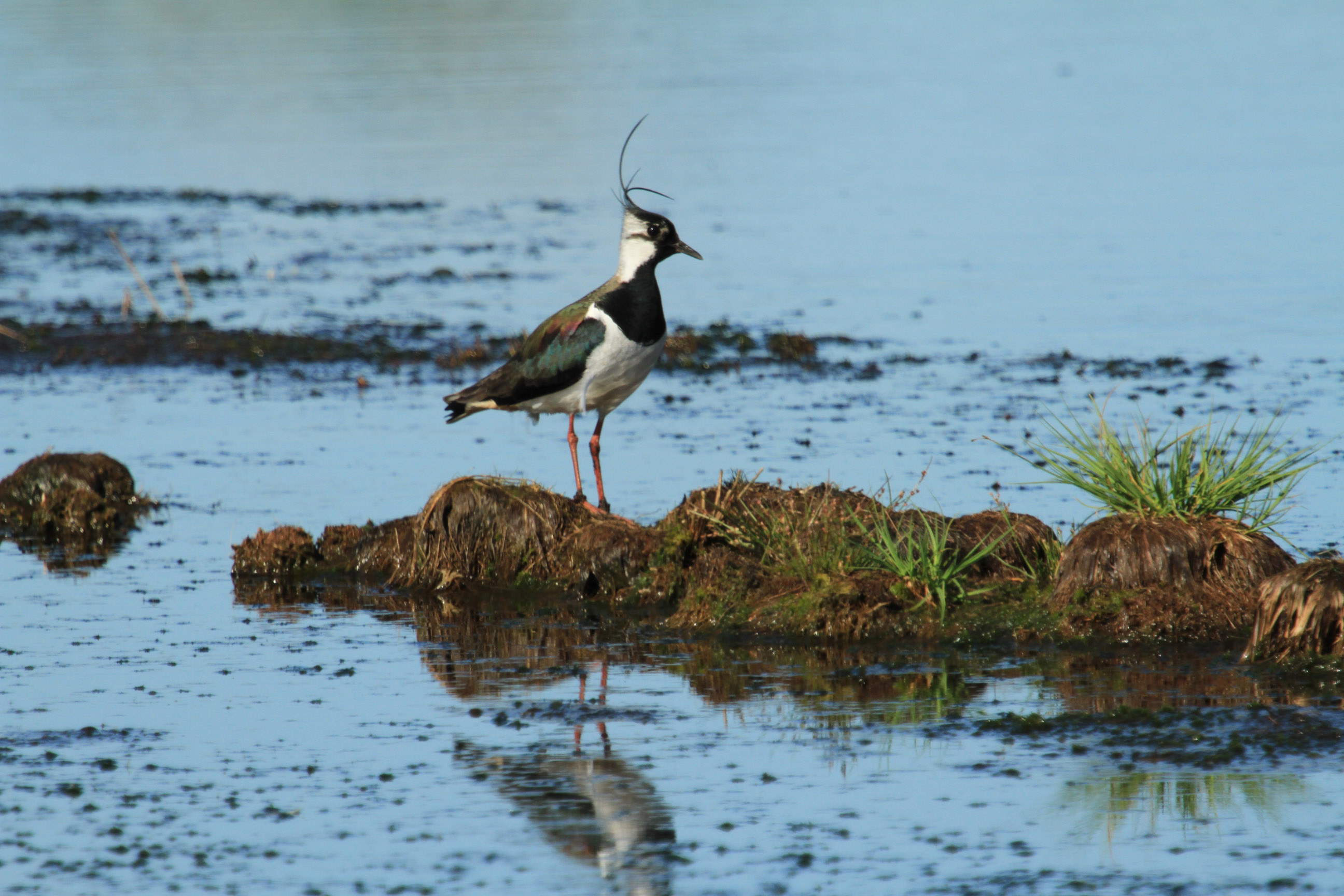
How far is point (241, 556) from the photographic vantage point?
32.8ft

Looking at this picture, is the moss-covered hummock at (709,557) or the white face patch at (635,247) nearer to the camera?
the moss-covered hummock at (709,557)

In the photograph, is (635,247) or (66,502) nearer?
(635,247)

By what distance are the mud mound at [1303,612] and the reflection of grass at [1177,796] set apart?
1.29 metres

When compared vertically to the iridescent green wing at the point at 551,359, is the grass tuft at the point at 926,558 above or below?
below

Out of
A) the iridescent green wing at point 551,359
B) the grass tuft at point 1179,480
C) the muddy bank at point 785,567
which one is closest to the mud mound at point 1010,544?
the muddy bank at point 785,567

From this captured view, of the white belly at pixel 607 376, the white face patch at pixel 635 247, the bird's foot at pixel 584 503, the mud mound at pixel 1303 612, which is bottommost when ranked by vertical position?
the mud mound at pixel 1303 612

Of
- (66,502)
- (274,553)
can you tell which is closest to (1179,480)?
(274,553)

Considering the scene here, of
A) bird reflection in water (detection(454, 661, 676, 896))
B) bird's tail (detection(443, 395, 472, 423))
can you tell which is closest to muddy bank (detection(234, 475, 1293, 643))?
bird's tail (detection(443, 395, 472, 423))

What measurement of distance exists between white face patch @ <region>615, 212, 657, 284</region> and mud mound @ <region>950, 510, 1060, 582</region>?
2324mm

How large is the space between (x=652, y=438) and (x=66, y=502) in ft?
13.1

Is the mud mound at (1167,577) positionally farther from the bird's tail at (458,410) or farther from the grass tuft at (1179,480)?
the bird's tail at (458,410)

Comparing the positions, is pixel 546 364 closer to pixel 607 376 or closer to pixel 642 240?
pixel 607 376

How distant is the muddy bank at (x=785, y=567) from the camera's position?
7.99m

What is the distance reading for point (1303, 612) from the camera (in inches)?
286
